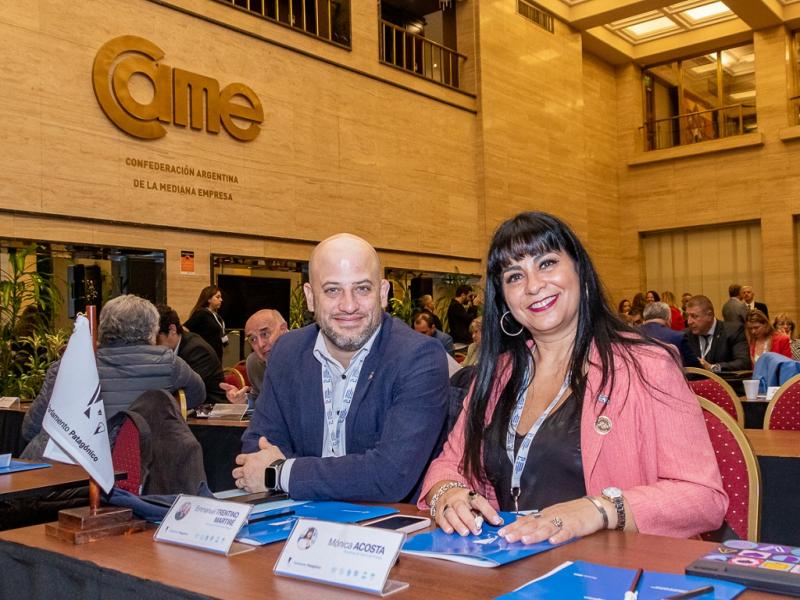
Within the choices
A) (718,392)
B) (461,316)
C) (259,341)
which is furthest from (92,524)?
(461,316)

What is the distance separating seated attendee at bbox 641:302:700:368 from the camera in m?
6.34

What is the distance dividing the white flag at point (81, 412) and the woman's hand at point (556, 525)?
0.84 m

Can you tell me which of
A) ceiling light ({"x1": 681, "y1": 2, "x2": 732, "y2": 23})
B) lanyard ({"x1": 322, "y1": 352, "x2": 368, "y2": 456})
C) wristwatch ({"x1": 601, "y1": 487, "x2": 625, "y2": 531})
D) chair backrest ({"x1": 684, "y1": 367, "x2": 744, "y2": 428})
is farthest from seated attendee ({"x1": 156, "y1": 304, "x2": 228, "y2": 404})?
ceiling light ({"x1": 681, "y1": 2, "x2": 732, "y2": 23})

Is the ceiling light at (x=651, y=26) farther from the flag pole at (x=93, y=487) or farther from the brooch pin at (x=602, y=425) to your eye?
the flag pole at (x=93, y=487)

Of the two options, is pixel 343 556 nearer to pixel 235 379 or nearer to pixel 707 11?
pixel 235 379

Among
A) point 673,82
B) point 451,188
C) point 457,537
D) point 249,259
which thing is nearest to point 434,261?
point 451,188

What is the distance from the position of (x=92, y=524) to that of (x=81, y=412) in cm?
23

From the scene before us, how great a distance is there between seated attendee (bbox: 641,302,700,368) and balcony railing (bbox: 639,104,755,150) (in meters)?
10.4

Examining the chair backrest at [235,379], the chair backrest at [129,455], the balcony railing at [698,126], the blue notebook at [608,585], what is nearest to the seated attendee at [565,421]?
the blue notebook at [608,585]

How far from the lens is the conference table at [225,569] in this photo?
1281mm

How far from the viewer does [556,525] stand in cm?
155

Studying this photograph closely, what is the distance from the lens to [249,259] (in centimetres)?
1010

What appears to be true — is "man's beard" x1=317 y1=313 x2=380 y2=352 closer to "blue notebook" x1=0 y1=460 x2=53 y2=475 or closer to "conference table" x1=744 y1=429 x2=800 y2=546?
"blue notebook" x1=0 y1=460 x2=53 y2=475

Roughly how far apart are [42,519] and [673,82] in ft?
54.1
